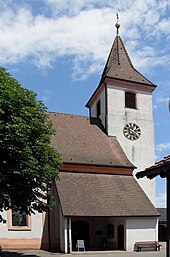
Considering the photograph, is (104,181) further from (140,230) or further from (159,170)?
(159,170)

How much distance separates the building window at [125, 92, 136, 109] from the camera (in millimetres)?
34278

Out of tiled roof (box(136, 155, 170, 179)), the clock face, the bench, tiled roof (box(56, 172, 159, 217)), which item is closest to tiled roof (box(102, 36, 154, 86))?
the clock face

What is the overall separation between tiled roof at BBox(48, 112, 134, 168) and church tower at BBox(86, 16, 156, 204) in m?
1.21

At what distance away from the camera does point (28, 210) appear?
19.6 m

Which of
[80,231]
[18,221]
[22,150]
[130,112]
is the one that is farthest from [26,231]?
[130,112]

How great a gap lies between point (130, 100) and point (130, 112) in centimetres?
132

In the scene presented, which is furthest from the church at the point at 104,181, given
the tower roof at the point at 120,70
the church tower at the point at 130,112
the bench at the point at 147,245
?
the bench at the point at 147,245

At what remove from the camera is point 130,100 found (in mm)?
34406

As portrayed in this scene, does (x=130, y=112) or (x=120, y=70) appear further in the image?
(x=120, y=70)

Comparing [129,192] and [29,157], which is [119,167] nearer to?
[129,192]

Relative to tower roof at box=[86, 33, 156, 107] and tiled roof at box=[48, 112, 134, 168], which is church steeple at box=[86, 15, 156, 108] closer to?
tower roof at box=[86, 33, 156, 107]

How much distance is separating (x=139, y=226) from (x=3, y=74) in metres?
14.2

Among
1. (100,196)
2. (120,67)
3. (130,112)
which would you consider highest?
(120,67)

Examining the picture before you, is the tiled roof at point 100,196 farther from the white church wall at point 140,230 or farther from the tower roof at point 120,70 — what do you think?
the tower roof at point 120,70
